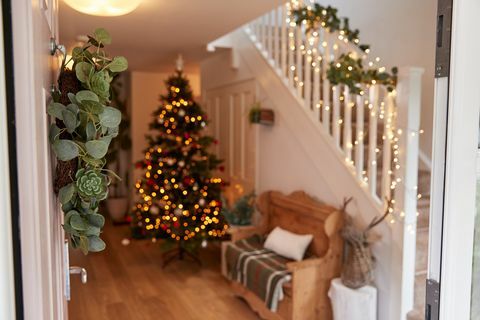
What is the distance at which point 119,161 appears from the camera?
6.72m

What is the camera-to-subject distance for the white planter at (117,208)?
6.26 m

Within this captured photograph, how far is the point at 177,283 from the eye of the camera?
3.81 meters

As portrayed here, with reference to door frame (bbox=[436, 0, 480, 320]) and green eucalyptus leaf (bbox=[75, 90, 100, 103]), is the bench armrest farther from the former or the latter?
green eucalyptus leaf (bbox=[75, 90, 100, 103])

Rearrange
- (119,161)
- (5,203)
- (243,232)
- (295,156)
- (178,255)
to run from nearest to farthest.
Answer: (5,203)
(295,156)
(243,232)
(178,255)
(119,161)

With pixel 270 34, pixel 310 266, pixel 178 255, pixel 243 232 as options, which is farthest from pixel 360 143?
pixel 178 255

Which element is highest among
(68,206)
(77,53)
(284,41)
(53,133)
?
(284,41)

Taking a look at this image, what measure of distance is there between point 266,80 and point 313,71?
66 cm

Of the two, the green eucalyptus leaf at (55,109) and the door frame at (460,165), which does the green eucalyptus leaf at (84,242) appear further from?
the door frame at (460,165)

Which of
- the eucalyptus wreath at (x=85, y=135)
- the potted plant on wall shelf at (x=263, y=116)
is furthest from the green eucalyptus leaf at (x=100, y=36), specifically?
the potted plant on wall shelf at (x=263, y=116)

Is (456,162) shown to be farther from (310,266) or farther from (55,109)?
(310,266)

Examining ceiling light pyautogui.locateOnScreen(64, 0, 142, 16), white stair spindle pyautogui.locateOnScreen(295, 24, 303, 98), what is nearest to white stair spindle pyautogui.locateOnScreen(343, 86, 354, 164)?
white stair spindle pyautogui.locateOnScreen(295, 24, 303, 98)

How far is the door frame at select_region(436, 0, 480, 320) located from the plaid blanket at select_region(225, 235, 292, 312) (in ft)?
5.79

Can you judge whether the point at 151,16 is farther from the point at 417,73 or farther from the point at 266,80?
the point at 417,73

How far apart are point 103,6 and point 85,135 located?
1.44m
